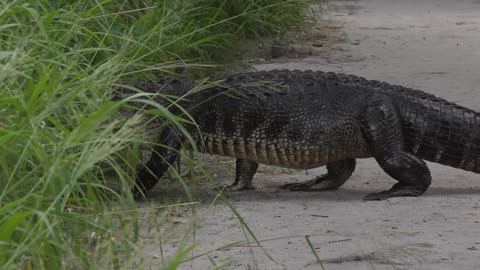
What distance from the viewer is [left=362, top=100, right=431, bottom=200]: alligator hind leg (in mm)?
5379

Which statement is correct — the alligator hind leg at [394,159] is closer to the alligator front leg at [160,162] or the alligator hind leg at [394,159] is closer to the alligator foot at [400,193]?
the alligator foot at [400,193]

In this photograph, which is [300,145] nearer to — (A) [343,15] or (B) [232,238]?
(B) [232,238]

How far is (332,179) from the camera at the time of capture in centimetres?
576

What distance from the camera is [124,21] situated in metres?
6.70

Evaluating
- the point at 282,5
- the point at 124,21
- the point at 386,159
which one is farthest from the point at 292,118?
the point at 282,5

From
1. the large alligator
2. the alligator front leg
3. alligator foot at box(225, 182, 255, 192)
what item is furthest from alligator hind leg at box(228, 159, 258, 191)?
the alligator front leg

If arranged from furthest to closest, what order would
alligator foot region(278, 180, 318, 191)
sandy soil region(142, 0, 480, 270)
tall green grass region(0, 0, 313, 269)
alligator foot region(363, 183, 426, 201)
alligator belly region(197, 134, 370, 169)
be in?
alligator foot region(278, 180, 318, 191)
alligator belly region(197, 134, 370, 169)
alligator foot region(363, 183, 426, 201)
sandy soil region(142, 0, 480, 270)
tall green grass region(0, 0, 313, 269)

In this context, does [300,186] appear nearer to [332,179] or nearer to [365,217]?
[332,179]

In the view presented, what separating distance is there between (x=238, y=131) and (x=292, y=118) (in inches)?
11.1

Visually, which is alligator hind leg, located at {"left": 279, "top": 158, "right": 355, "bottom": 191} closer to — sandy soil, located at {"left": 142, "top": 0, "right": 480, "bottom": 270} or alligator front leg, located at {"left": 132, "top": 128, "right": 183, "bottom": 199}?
sandy soil, located at {"left": 142, "top": 0, "right": 480, "bottom": 270}

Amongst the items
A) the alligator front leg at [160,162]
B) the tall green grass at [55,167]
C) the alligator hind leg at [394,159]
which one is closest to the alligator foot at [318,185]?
the alligator hind leg at [394,159]

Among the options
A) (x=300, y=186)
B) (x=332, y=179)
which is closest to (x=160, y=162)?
(x=300, y=186)

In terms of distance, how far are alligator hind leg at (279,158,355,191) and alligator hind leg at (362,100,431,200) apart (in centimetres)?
34

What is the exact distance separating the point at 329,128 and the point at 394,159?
0.37 metres
